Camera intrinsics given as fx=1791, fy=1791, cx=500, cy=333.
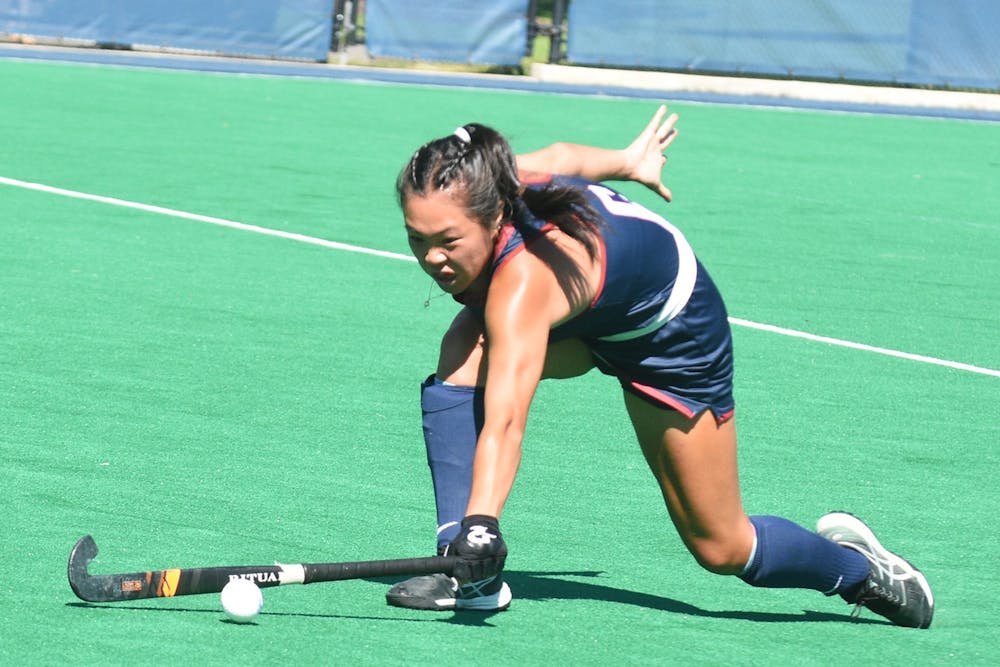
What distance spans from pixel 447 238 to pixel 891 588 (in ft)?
5.30

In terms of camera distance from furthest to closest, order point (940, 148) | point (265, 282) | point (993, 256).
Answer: point (940, 148), point (993, 256), point (265, 282)

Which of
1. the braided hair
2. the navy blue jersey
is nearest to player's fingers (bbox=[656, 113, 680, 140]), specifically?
the navy blue jersey

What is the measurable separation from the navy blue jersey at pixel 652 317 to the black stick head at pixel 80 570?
1148 mm

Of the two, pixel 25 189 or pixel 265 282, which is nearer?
pixel 265 282

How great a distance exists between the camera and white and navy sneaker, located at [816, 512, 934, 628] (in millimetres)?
4809

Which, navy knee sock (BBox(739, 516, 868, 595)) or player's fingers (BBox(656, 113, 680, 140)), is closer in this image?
navy knee sock (BBox(739, 516, 868, 595))

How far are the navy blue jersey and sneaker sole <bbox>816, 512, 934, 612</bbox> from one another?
25.9 inches

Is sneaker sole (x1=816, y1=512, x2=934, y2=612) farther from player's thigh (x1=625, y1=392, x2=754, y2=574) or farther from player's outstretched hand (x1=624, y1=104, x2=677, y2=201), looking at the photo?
player's outstretched hand (x1=624, y1=104, x2=677, y2=201)

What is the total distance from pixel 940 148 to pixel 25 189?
846 centimetres

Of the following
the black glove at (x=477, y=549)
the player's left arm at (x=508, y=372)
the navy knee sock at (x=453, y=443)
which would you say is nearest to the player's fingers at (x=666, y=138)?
the navy knee sock at (x=453, y=443)

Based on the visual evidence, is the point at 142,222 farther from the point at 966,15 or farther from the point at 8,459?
the point at 966,15

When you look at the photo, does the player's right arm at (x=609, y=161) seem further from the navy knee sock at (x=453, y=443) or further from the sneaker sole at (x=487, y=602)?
the sneaker sole at (x=487, y=602)

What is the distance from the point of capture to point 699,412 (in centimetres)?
465

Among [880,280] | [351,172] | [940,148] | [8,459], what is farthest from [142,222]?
[940,148]
